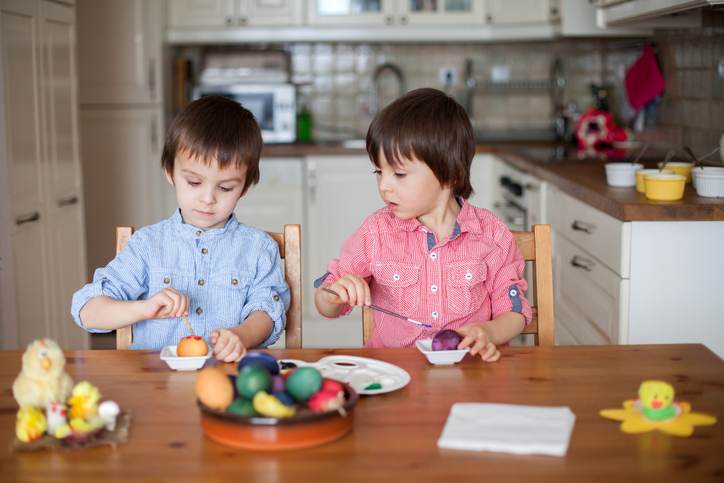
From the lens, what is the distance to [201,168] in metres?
1.69

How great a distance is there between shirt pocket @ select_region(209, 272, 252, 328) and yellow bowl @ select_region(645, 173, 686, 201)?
122 cm

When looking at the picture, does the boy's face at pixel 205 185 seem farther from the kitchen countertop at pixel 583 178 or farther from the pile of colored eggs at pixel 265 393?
the kitchen countertop at pixel 583 178

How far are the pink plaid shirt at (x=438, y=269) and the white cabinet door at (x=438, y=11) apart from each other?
3.04 m

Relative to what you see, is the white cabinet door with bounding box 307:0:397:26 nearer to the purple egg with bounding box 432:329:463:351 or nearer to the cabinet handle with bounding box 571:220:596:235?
the cabinet handle with bounding box 571:220:596:235

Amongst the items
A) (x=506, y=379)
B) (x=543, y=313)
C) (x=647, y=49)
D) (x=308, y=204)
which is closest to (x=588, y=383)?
(x=506, y=379)

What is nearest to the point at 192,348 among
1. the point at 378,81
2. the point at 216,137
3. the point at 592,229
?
the point at 216,137

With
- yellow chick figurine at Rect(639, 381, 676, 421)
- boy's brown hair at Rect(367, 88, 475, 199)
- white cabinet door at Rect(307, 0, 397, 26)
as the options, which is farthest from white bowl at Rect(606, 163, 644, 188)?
white cabinet door at Rect(307, 0, 397, 26)

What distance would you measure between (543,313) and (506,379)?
1.36ft

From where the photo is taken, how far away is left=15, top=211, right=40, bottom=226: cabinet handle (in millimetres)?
3037

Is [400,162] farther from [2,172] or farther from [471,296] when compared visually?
[2,172]

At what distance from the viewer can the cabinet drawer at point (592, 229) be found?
247 cm

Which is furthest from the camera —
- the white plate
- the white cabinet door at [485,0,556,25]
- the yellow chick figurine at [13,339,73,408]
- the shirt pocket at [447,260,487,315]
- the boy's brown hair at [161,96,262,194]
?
the white cabinet door at [485,0,556,25]

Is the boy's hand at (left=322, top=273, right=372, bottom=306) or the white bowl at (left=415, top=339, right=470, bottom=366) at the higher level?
the boy's hand at (left=322, top=273, right=372, bottom=306)

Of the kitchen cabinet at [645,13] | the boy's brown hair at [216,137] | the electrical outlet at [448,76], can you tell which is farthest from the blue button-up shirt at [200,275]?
the electrical outlet at [448,76]
